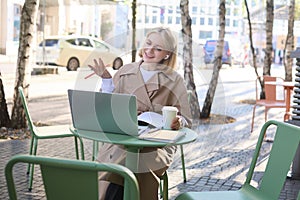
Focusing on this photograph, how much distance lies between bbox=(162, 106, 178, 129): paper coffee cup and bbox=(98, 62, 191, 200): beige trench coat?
8.2 inches

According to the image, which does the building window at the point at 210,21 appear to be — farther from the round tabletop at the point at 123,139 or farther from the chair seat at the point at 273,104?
the round tabletop at the point at 123,139

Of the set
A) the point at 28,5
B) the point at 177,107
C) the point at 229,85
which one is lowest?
the point at 229,85

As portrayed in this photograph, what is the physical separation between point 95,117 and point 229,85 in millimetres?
15776

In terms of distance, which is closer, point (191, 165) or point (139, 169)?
point (139, 169)

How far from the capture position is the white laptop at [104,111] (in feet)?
9.55

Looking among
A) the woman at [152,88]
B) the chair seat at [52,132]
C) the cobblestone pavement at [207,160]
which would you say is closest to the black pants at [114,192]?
the woman at [152,88]

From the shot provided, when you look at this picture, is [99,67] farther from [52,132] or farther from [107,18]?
[107,18]

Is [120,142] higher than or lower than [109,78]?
lower

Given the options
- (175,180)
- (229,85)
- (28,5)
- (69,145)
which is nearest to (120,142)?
(175,180)

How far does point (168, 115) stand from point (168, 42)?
1.73 feet

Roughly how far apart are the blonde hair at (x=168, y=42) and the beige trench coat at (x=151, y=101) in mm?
57

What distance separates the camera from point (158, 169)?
3547mm

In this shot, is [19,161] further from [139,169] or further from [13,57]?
[13,57]

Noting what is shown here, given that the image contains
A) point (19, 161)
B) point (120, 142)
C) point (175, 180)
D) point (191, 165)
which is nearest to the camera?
point (19, 161)
